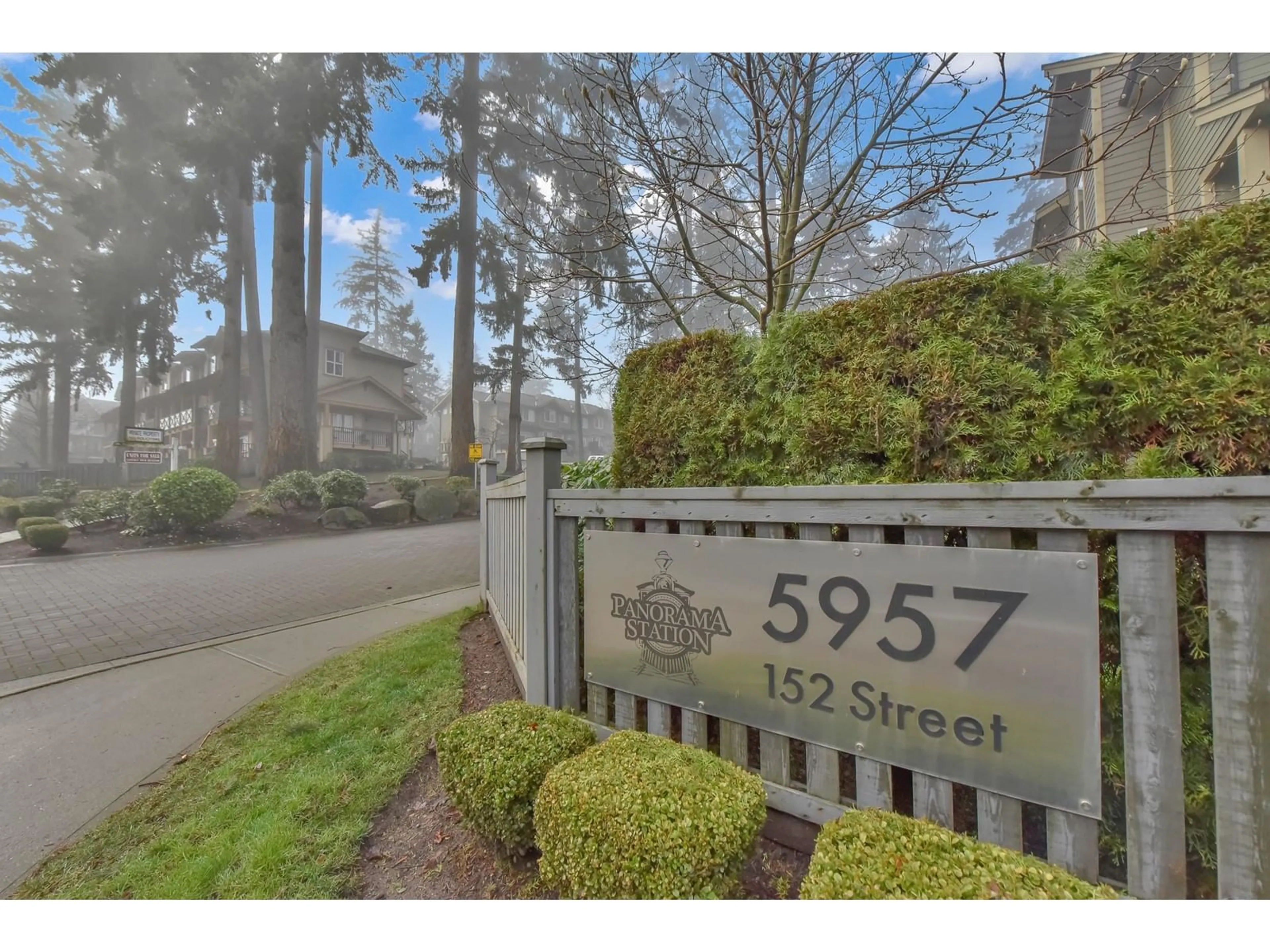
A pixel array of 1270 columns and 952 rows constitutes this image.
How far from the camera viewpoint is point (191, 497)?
6168 mm

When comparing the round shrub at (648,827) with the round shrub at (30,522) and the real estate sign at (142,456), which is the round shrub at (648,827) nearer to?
the round shrub at (30,522)

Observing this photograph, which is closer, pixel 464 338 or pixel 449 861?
pixel 449 861

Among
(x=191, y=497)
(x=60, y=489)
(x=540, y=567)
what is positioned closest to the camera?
(x=540, y=567)

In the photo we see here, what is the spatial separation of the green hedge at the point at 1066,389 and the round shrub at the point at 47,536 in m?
6.73

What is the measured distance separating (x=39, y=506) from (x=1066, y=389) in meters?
8.52

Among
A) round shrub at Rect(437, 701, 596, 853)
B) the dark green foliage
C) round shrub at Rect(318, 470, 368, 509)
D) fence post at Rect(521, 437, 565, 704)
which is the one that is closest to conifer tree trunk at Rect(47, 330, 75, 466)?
the dark green foliage

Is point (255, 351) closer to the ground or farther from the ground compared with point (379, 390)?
closer to the ground

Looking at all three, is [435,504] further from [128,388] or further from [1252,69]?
[1252,69]

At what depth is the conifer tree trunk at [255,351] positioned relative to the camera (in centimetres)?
730

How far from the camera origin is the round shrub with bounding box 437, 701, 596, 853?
1199 millimetres

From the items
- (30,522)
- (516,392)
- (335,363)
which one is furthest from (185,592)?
(335,363)

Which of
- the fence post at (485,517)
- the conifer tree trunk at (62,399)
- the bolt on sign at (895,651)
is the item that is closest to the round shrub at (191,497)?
the conifer tree trunk at (62,399)

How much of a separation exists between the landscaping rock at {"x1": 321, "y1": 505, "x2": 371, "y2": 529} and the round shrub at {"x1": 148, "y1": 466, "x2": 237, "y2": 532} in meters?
1.23
